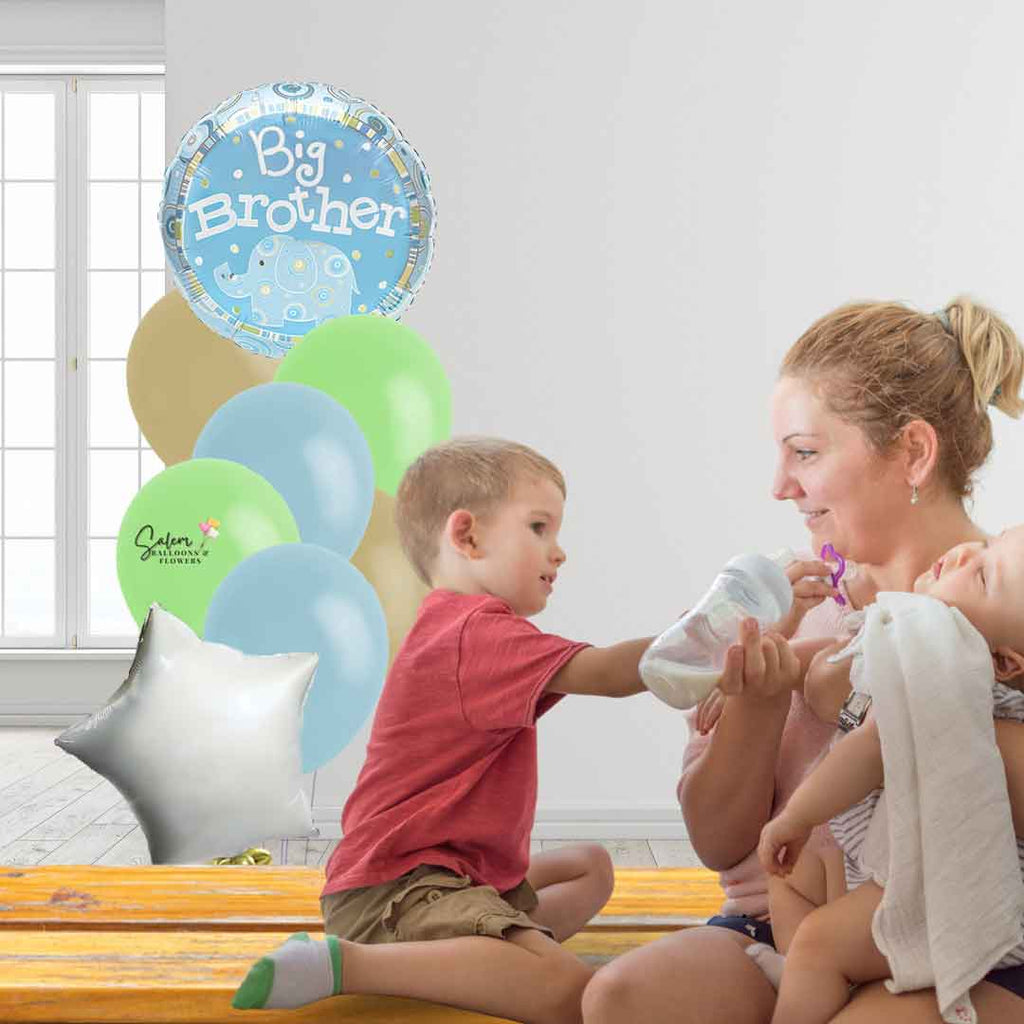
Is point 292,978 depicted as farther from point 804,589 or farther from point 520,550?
point 804,589

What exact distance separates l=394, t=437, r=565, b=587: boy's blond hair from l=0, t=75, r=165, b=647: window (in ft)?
15.1

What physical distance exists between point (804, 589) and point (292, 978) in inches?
25.8

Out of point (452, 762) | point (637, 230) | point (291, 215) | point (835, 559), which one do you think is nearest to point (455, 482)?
point (452, 762)

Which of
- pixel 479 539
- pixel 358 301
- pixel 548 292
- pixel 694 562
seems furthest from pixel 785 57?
pixel 479 539

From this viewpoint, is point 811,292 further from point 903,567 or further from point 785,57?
point 903,567

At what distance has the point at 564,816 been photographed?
4441 millimetres

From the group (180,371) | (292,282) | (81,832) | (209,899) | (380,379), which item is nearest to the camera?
(209,899)

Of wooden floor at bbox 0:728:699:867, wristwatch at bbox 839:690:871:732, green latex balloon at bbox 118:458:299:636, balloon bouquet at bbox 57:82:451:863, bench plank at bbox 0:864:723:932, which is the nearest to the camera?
Result: wristwatch at bbox 839:690:871:732

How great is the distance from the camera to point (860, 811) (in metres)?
1.21

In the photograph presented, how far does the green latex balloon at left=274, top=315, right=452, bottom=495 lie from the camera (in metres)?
3.07

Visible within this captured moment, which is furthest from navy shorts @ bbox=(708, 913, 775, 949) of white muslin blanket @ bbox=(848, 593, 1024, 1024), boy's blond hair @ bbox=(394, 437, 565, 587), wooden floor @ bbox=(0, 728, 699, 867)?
wooden floor @ bbox=(0, 728, 699, 867)

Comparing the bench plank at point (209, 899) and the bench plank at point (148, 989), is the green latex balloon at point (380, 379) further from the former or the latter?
the bench plank at point (148, 989)

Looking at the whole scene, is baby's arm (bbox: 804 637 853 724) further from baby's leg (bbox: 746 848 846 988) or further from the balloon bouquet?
the balloon bouquet

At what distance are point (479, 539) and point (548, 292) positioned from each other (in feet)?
9.83
